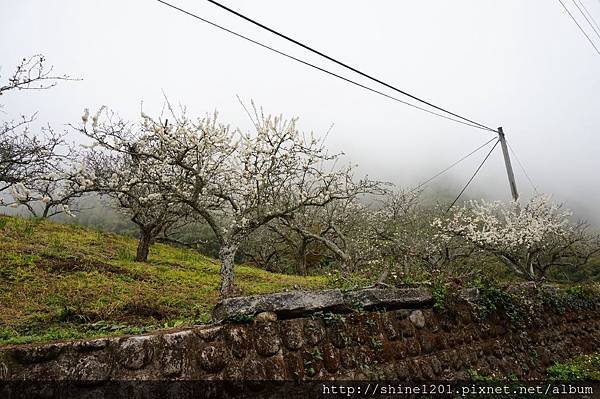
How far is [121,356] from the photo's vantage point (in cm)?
249

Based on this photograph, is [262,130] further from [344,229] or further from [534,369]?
[344,229]

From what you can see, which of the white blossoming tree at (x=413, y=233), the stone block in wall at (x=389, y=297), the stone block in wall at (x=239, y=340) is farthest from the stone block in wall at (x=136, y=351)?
the white blossoming tree at (x=413, y=233)

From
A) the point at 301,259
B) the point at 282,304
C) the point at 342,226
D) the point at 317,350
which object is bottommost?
the point at 301,259

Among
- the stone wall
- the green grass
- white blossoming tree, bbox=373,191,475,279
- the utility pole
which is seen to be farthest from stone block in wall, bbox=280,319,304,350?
white blossoming tree, bbox=373,191,475,279

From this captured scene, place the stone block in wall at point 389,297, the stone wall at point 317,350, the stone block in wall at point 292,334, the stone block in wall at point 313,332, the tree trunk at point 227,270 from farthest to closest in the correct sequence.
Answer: the tree trunk at point 227,270 → the stone block in wall at point 389,297 → the stone block in wall at point 313,332 → the stone block in wall at point 292,334 → the stone wall at point 317,350

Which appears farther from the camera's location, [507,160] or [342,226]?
[342,226]

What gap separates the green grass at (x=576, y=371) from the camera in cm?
535

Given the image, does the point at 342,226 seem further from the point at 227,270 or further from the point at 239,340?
the point at 239,340

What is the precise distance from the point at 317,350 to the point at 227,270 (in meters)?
3.25

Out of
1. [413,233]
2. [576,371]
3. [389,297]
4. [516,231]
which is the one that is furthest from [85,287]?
[516,231]

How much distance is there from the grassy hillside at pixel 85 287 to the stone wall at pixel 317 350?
0.48m

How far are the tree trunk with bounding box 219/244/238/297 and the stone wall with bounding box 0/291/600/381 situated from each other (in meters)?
2.91

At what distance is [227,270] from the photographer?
248 inches

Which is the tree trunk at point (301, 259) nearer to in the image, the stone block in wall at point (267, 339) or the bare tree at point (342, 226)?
the bare tree at point (342, 226)
